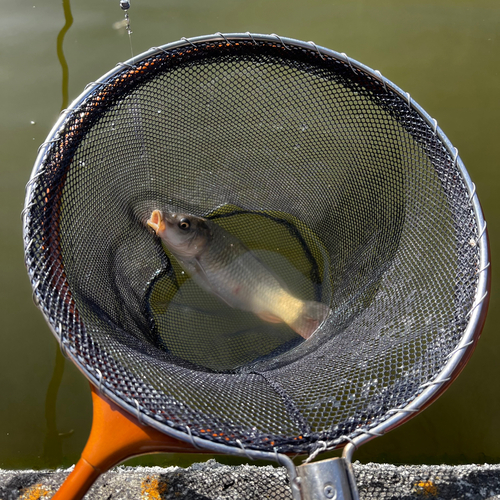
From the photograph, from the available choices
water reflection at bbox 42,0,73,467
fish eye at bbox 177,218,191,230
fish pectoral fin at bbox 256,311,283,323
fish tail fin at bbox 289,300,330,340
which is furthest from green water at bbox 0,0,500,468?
fish eye at bbox 177,218,191,230

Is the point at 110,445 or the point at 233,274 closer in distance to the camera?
the point at 110,445

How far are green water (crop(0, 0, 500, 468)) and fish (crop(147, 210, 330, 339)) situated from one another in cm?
63

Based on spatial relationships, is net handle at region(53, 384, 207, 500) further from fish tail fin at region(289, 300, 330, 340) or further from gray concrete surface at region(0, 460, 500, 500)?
fish tail fin at region(289, 300, 330, 340)

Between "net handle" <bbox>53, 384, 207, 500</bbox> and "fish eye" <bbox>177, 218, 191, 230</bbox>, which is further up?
"fish eye" <bbox>177, 218, 191, 230</bbox>

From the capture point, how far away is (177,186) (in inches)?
72.8

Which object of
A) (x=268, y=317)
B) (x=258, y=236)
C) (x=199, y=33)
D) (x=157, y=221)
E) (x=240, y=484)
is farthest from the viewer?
(x=199, y=33)

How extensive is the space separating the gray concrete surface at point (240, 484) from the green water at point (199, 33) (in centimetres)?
38

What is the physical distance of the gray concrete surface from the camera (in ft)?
4.15

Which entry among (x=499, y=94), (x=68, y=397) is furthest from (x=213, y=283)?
(x=499, y=94)

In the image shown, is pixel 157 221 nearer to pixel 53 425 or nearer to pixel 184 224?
pixel 184 224

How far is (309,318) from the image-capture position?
5.81 feet

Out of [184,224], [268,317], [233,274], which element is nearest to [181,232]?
[184,224]

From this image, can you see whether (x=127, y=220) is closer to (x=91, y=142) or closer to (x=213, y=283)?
(x=91, y=142)

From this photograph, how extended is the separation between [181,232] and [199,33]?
4.15 feet
